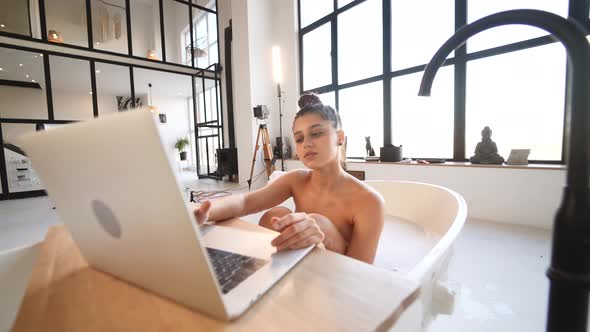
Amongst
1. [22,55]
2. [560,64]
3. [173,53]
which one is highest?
[173,53]

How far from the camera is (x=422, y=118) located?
3.32 metres

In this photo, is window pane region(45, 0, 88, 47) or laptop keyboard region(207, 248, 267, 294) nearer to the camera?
laptop keyboard region(207, 248, 267, 294)

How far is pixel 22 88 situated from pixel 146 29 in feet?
8.91

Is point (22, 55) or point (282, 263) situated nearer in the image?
point (282, 263)

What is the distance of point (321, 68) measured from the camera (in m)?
4.53

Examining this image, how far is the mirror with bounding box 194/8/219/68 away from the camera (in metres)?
6.20

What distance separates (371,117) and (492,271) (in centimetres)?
282

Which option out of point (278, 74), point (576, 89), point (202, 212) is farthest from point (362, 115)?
point (576, 89)

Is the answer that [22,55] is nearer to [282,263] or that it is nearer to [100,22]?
[100,22]

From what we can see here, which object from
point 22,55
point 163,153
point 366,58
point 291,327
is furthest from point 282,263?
point 22,55

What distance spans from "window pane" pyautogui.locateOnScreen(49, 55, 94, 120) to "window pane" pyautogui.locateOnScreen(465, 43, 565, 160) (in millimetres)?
6468

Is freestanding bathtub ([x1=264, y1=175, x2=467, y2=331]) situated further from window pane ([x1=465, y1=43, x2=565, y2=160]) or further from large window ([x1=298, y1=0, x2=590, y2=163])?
window pane ([x1=465, y1=43, x2=565, y2=160])

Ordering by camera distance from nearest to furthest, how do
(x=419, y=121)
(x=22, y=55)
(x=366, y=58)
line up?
(x=419, y=121), (x=366, y=58), (x=22, y=55)

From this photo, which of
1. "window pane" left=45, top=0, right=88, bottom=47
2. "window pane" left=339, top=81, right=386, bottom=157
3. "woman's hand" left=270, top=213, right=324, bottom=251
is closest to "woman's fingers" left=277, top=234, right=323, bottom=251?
"woman's hand" left=270, top=213, right=324, bottom=251
